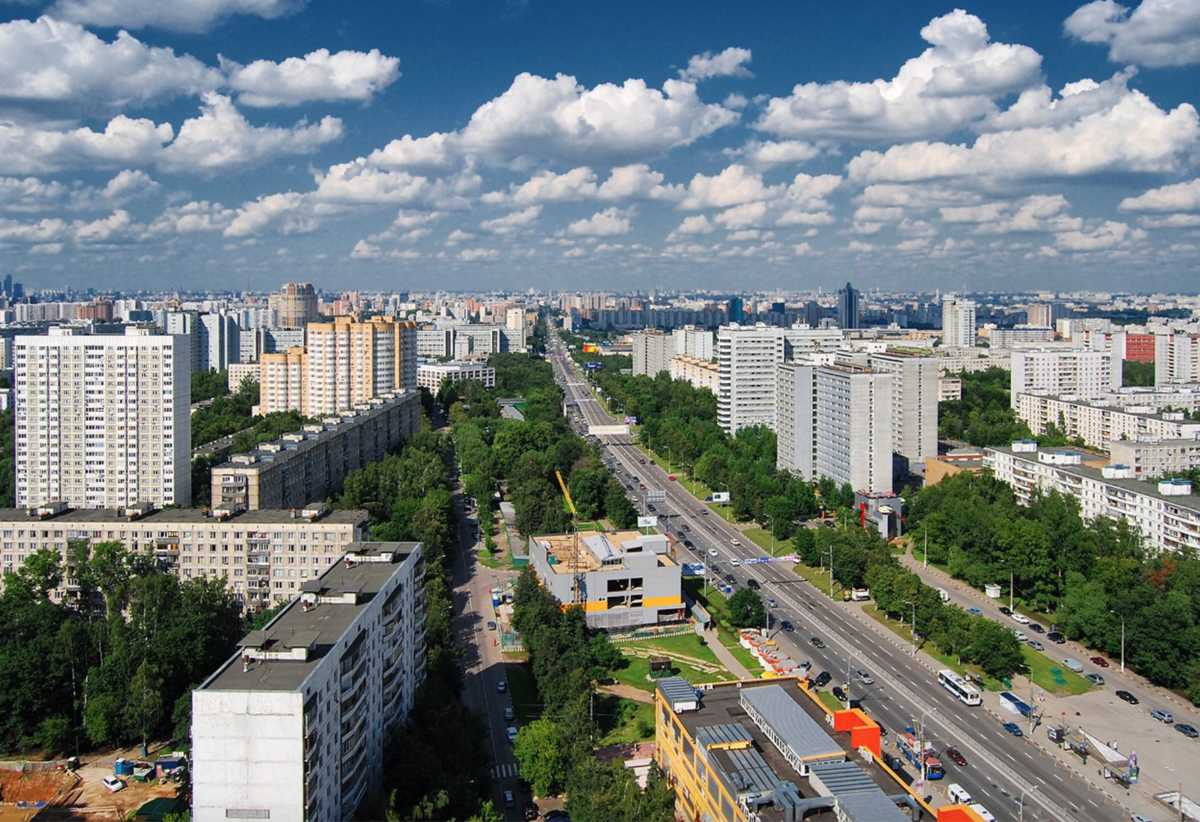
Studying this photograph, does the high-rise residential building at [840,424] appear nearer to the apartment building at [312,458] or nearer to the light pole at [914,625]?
the light pole at [914,625]

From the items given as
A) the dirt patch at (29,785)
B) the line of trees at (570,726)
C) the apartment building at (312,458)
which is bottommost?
the dirt patch at (29,785)

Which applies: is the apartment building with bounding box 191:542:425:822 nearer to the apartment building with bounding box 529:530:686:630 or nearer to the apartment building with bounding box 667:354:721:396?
the apartment building with bounding box 529:530:686:630

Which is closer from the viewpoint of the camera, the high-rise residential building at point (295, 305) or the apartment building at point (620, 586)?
the apartment building at point (620, 586)

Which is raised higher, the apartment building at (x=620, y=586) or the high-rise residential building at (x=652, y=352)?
the high-rise residential building at (x=652, y=352)

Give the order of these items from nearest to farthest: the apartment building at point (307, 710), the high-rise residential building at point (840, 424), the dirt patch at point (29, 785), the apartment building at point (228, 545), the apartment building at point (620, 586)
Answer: the apartment building at point (307, 710), the dirt patch at point (29, 785), the apartment building at point (228, 545), the apartment building at point (620, 586), the high-rise residential building at point (840, 424)

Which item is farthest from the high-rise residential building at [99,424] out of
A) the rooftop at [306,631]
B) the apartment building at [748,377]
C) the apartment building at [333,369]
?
the apartment building at [748,377]

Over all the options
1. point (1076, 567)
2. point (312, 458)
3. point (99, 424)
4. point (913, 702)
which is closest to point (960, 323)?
→ point (1076, 567)

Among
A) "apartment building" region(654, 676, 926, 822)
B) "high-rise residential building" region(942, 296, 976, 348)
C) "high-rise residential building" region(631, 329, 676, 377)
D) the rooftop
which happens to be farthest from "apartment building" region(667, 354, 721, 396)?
the rooftop
